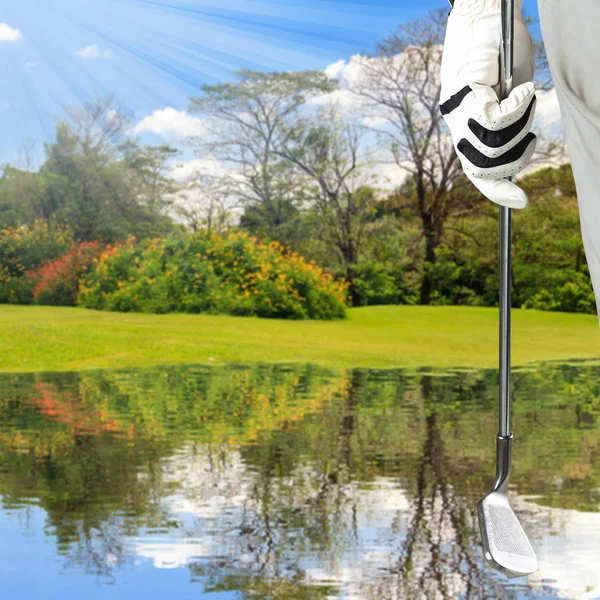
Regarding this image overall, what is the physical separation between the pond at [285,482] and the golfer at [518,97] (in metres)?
1.60

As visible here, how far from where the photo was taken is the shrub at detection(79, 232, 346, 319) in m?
4.71

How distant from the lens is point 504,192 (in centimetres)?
88

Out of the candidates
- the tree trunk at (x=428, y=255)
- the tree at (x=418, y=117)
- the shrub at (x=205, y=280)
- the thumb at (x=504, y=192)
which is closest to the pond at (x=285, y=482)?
the shrub at (x=205, y=280)

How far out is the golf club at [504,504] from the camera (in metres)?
0.98

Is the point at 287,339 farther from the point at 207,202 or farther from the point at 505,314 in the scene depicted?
Answer: the point at 505,314

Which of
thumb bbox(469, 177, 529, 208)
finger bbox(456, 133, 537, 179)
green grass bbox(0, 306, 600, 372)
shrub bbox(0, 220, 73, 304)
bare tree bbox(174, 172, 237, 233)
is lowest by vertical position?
green grass bbox(0, 306, 600, 372)

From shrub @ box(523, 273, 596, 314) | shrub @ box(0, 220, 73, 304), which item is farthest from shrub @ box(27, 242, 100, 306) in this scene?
shrub @ box(523, 273, 596, 314)

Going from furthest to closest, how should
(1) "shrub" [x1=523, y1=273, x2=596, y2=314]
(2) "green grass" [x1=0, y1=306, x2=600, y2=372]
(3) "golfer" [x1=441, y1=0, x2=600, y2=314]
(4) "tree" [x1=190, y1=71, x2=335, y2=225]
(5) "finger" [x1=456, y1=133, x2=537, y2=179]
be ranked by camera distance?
(1) "shrub" [x1=523, y1=273, x2=596, y2=314]
(4) "tree" [x1=190, y1=71, x2=335, y2=225]
(2) "green grass" [x1=0, y1=306, x2=600, y2=372]
(5) "finger" [x1=456, y1=133, x2=537, y2=179]
(3) "golfer" [x1=441, y1=0, x2=600, y2=314]

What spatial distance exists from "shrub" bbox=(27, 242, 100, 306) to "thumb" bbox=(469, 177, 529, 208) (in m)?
4.11

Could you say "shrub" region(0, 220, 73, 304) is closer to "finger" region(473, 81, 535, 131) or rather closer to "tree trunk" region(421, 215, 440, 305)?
"tree trunk" region(421, 215, 440, 305)

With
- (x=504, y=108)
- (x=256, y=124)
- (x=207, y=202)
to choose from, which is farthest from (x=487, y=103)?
(x=256, y=124)

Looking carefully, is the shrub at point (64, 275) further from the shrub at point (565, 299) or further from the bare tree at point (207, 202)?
the shrub at point (565, 299)

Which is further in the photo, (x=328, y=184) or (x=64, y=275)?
(x=328, y=184)

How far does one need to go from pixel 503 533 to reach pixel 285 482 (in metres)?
2.02
